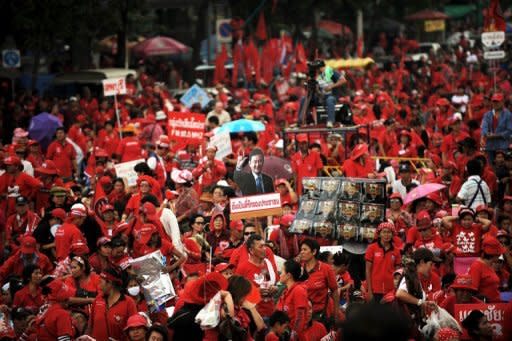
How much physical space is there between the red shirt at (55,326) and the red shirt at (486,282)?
11.6 feet

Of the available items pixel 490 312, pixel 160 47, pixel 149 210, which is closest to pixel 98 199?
pixel 149 210

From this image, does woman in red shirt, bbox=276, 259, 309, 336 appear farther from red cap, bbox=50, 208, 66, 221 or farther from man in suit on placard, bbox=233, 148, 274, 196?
man in suit on placard, bbox=233, 148, 274, 196

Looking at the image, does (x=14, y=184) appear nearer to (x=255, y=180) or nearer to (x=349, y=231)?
(x=255, y=180)

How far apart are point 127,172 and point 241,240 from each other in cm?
544

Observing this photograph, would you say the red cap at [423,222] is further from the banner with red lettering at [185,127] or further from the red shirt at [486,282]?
the banner with red lettering at [185,127]

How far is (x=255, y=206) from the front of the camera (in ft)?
50.7

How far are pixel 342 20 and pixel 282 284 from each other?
51.3 metres

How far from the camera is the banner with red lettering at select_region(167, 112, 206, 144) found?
74.1 feet

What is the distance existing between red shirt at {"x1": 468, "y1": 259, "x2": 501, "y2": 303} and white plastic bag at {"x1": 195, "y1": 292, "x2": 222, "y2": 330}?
2810 millimetres

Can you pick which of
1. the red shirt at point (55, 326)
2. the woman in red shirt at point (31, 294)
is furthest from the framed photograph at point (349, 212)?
the red shirt at point (55, 326)

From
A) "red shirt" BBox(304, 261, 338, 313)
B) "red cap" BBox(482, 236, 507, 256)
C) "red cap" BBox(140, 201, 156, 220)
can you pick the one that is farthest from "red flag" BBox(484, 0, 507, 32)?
"red shirt" BBox(304, 261, 338, 313)

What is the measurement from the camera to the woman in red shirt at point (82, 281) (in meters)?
12.6

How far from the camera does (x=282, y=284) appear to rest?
40.6 ft

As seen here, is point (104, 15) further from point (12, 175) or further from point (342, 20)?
point (342, 20)
